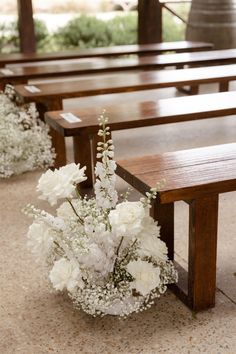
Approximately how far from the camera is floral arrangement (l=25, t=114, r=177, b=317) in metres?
1.90

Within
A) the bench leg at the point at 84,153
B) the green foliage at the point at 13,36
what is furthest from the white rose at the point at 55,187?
the green foliage at the point at 13,36

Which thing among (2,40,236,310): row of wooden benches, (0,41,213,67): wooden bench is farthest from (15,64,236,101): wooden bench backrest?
(0,41,213,67): wooden bench

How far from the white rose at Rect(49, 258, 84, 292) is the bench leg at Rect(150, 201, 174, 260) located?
401 millimetres

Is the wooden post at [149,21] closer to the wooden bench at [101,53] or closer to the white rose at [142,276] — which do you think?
the wooden bench at [101,53]

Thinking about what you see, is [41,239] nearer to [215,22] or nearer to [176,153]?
[176,153]

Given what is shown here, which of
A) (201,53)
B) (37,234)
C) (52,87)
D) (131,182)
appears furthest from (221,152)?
(201,53)

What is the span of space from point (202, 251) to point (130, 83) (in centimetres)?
210

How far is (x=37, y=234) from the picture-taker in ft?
6.59

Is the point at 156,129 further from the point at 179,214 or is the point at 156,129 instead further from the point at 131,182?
the point at 131,182

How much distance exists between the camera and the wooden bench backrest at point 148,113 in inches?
115

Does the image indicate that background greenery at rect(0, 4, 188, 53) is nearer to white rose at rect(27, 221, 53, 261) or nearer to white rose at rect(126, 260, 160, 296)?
white rose at rect(27, 221, 53, 261)

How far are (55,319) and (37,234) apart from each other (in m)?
0.32

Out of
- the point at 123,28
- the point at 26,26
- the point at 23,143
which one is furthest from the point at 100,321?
the point at 123,28

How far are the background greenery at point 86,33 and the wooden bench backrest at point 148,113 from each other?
3.91 metres
